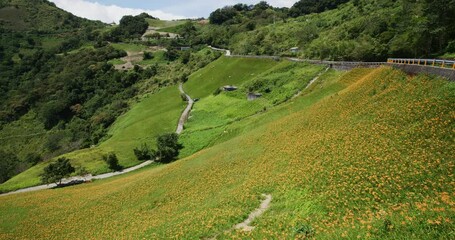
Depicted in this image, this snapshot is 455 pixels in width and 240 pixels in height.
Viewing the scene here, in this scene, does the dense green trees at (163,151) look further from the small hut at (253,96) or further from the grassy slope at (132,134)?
the small hut at (253,96)

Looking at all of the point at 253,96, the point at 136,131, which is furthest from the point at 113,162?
the point at 253,96

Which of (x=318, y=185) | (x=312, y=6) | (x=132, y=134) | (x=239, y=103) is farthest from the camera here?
(x=312, y=6)

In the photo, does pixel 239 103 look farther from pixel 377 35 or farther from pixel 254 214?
pixel 254 214

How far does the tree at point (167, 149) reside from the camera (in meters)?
61.5

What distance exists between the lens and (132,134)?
86.2m

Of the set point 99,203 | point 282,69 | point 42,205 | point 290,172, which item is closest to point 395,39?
point 282,69

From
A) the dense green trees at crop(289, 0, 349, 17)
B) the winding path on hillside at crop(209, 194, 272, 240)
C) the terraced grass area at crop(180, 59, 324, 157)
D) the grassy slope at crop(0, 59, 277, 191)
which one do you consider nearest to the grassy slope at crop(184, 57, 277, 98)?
the grassy slope at crop(0, 59, 277, 191)

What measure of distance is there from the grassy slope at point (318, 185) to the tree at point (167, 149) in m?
20.6

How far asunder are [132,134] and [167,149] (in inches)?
1118

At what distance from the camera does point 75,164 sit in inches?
2677

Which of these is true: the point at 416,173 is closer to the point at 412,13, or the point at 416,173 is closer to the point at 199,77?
the point at 412,13

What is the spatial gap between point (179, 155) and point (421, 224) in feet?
168

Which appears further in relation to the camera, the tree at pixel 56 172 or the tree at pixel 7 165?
the tree at pixel 7 165

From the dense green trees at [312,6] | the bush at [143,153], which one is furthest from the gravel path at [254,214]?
the dense green trees at [312,6]
